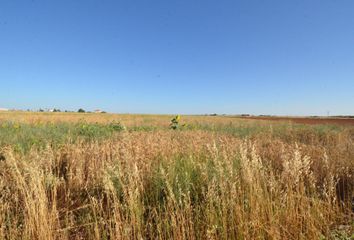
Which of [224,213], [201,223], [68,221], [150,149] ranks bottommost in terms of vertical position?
[68,221]

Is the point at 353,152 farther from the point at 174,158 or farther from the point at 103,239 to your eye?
the point at 103,239

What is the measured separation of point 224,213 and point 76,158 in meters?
3.51

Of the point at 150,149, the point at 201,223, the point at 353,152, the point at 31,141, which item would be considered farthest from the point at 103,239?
the point at 31,141

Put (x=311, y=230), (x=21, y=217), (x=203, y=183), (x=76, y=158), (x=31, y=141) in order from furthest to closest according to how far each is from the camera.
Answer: (x=31, y=141) < (x=76, y=158) < (x=203, y=183) < (x=21, y=217) < (x=311, y=230)

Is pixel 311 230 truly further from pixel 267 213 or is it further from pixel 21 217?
pixel 21 217

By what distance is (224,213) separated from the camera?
7.27ft

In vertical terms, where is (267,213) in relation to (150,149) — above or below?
below

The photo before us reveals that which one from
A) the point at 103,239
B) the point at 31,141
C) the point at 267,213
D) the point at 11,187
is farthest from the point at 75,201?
the point at 31,141

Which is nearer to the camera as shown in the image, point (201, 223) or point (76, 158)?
point (201, 223)

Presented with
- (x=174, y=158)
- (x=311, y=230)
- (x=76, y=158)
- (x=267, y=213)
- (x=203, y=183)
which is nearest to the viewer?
(x=311, y=230)

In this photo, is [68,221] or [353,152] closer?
[68,221]

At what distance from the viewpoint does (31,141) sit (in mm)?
6637

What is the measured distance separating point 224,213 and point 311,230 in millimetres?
853

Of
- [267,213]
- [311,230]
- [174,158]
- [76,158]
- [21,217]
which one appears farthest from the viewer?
[76,158]
